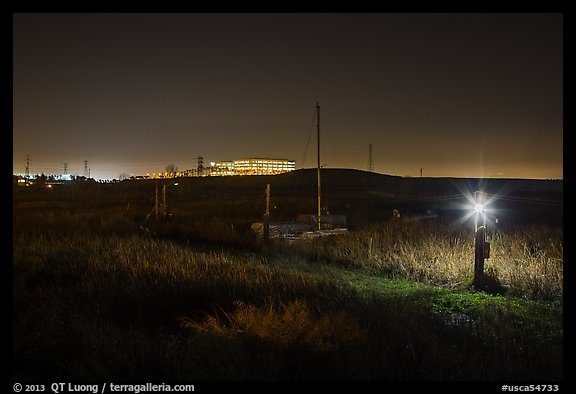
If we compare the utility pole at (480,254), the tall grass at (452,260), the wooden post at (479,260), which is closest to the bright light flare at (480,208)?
the utility pole at (480,254)

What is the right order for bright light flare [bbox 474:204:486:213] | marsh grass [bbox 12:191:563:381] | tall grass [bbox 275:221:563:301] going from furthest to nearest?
bright light flare [bbox 474:204:486:213], tall grass [bbox 275:221:563:301], marsh grass [bbox 12:191:563:381]

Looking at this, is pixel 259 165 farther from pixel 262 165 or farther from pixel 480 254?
pixel 480 254

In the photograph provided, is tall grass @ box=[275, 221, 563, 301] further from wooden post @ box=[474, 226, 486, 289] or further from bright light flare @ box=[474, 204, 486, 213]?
bright light flare @ box=[474, 204, 486, 213]

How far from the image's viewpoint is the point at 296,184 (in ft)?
319

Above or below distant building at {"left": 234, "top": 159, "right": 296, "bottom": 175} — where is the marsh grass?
below

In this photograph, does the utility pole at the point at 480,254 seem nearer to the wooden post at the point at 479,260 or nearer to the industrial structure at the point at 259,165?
the wooden post at the point at 479,260

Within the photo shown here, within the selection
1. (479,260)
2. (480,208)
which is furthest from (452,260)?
(480,208)

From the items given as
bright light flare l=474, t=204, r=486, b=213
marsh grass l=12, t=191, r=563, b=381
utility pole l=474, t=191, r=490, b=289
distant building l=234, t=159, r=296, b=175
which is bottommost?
marsh grass l=12, t=191, r=563, b=381

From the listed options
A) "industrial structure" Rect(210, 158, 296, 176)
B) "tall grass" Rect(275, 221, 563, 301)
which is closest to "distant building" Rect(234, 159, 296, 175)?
"industrial structure" Rect(210, 158, 296, 176)

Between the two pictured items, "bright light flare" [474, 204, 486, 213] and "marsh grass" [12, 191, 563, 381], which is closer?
"marsh grass" [12, 191, 563, 381]

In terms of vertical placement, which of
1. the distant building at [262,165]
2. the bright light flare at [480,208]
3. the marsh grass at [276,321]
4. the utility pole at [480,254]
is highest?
the distant building at [262,165]
